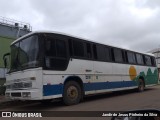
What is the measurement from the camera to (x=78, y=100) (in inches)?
474

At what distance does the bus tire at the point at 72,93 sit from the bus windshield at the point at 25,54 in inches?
71.0

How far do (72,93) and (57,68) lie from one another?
137cm

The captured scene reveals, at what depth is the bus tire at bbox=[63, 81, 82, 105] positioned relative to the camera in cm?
1140

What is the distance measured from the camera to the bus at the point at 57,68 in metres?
10.6

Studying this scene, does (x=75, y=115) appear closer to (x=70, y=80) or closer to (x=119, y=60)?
(x=70, y=80)

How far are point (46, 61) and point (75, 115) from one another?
8.75 feet

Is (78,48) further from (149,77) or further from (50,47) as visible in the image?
(149,77)

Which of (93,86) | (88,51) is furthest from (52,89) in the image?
(88,51)

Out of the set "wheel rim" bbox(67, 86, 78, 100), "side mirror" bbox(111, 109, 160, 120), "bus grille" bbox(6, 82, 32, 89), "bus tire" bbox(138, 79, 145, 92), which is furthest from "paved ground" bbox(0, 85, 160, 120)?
"bus tire" bbox(138, 79, 145, 92)

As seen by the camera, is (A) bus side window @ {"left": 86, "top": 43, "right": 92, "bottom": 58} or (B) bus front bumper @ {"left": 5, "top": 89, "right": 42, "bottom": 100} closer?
(B) bus front bumper @ {"left": 5, "top": 89, "right": 42, "bottom": 100}

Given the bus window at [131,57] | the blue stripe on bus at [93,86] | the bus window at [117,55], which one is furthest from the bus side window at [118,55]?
the blue stripe on bus at [93,86]

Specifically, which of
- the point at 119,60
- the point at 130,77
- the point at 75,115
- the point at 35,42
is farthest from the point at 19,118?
the point at 130,77

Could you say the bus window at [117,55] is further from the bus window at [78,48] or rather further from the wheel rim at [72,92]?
the wheel rim at [72,92]

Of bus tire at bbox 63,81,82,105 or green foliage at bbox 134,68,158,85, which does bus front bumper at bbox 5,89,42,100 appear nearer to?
bus tire at bbox 63,81,82,105
